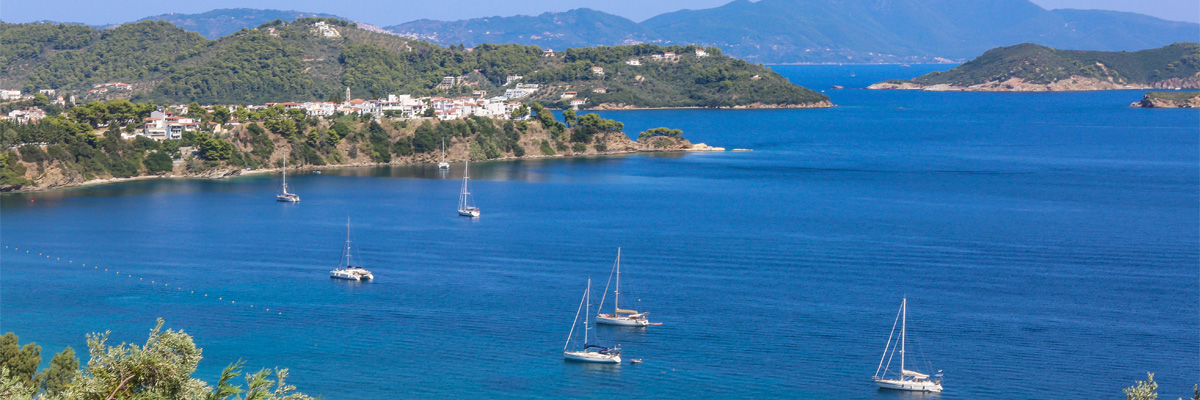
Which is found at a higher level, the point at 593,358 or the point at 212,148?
the point at 212,148

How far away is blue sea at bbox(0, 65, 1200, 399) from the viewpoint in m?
27.4

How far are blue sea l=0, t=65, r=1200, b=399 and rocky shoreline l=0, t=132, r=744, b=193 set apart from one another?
8.01ft

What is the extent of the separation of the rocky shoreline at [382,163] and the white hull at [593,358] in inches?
1651

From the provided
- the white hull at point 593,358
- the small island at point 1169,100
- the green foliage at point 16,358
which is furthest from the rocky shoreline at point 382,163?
the small island at point 1169,100

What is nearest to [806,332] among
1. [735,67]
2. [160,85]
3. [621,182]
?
[621,182]

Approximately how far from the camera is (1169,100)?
14950 cm

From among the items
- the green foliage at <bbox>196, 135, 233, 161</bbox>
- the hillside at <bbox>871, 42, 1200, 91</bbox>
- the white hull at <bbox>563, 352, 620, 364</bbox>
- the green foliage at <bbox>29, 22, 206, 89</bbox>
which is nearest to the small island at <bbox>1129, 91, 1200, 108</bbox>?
the hillside at <bbox>871, 42, 1200, 91</bbox>

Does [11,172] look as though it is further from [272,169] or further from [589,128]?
[589,128]

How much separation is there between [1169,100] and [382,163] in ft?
378

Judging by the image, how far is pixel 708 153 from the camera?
85.8 meters

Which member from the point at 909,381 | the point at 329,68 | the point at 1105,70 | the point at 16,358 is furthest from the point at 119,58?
the point at 1105,70

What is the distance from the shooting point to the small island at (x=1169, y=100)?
14788 centimetres

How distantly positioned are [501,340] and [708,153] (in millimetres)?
57785

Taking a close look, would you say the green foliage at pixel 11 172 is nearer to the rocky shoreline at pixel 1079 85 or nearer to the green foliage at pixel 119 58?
the green foliage at pixel 119 58
